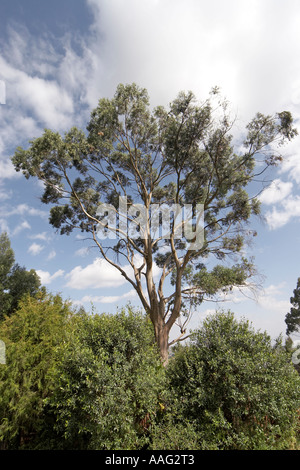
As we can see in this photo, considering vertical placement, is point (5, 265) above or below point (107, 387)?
above

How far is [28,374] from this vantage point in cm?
746

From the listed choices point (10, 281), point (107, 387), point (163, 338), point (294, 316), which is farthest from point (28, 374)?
point (294, 316)

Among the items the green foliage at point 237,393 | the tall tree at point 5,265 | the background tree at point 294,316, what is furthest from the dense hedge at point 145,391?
the background tree at point 294,316

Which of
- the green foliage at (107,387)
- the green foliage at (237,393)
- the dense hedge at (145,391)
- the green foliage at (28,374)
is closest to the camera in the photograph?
the green foliage at (107,387)

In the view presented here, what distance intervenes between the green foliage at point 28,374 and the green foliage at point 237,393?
3.44 metres

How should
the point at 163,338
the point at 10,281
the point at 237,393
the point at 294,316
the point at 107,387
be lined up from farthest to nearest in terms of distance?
the point at 294,316 → the point at 10,281 → the point at 163,338 → the point at 237,393 → the point at 107,387

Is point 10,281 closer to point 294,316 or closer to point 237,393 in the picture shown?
point 237,393

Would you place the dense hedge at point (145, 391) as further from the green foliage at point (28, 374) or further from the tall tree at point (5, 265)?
the tall tree at point (5, 265)

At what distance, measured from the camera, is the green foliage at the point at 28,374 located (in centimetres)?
696

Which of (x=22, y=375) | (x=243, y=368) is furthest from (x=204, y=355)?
(x=22, y=375)

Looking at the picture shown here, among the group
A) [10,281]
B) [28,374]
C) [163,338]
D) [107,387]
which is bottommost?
[107,387]

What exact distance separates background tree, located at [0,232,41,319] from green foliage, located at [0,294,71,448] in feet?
55.9

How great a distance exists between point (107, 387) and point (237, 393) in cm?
283
